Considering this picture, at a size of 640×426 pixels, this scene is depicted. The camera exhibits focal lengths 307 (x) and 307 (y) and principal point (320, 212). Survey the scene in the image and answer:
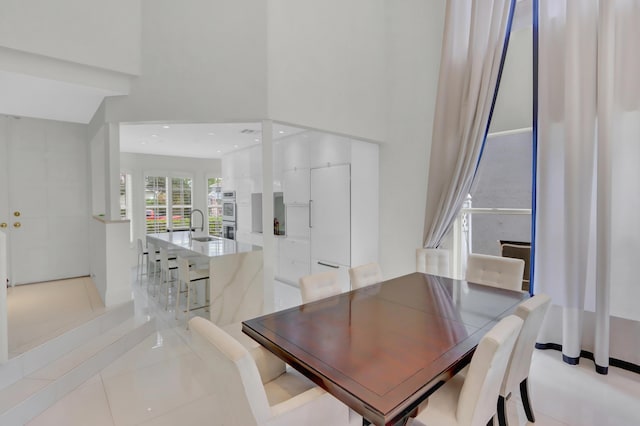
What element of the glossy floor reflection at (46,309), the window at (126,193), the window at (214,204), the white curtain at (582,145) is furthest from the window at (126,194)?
the white curtain at (582,145)

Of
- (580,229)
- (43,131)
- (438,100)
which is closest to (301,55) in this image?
(438,100)

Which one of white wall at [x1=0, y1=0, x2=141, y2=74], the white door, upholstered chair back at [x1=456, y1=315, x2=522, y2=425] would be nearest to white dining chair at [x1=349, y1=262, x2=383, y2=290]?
upholstered chair back at [x1=456, y1=315, x2=522, y2=425]

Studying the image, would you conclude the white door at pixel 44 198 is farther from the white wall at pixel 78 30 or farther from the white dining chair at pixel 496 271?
the white dining chair at pixel 496 271

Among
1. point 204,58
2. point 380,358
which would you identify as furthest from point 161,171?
point 380,358

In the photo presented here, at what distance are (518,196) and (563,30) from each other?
Answer: 1.62 meters

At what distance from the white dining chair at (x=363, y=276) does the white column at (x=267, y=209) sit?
1166 mm

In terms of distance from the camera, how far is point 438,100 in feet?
12.1

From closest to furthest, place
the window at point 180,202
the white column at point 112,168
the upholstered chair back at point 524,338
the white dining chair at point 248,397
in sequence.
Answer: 1. the white dining chair at point 248,397
2. the upholstered chair back at point 524,338
3. the white column at point 112,168
4. the window at point 180,202

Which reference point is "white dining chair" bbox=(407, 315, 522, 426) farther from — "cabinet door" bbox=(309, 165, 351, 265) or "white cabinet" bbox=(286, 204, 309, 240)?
"white cabinet" bbox=(286, 204, 309, 240)

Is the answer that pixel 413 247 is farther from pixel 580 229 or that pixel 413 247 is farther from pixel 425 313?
pixel 425 313

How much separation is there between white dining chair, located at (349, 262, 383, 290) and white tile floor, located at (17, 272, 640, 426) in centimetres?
130

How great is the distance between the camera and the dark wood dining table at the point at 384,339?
1.19 meters

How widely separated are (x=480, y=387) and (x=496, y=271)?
1.80 m

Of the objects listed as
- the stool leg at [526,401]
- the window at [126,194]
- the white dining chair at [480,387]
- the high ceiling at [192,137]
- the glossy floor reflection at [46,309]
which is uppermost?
the high ceiling at [192,137]
